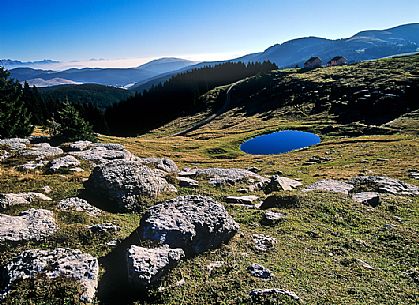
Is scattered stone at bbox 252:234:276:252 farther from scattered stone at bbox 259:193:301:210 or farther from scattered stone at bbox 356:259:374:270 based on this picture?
scattered stone at bbox 259:193:301:210

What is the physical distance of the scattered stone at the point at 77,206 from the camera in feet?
78.1

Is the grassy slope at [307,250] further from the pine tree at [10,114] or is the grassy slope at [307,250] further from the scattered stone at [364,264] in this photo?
the pine tree at [10,114]

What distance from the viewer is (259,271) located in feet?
58.6

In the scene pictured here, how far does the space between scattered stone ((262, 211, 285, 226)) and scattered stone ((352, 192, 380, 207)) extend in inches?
412

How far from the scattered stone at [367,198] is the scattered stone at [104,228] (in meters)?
23.3

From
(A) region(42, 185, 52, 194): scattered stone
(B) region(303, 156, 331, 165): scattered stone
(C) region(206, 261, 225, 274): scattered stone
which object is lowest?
(B) region(303, 156, 331, 165): scattered stone

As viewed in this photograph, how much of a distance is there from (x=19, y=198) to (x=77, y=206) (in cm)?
424

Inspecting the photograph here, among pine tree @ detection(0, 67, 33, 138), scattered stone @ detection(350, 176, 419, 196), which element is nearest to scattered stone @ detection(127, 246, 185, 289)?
scattered stone @ detection(350, 176, 419, 196)

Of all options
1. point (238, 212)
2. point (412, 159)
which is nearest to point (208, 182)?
point (238, 212)

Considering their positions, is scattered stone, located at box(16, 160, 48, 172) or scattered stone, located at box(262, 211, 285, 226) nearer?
scattered stone, located at box(262, 211, 285, 226)

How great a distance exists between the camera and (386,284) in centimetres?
1838

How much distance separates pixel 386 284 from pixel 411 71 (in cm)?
15803

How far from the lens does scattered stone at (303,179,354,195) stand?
36603 mm

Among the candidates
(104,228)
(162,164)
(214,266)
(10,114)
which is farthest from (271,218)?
(10,114)
